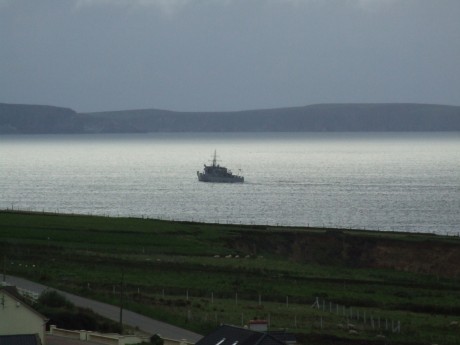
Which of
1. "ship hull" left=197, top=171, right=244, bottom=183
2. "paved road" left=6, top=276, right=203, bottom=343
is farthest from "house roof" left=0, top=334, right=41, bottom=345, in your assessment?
"ship hull" left=197, top=171, right=244, bottom=183

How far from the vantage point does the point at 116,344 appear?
137 ft

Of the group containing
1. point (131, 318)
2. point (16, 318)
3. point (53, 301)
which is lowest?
point (131, 318)

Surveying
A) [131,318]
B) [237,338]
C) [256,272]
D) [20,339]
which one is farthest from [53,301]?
[256,272]

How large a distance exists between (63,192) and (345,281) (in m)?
100

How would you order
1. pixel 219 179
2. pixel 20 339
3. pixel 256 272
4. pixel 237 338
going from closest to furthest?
1. pixel 237 338
2. pixel 20 339
3. pixel 256 272
4. pixel 219 179

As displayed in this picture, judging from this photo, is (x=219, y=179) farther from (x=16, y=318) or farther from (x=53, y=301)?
(x=16, y=318)

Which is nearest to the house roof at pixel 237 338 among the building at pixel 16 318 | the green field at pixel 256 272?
the building at pixel 16 318

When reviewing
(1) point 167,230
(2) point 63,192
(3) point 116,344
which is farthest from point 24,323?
(2) point 63,192

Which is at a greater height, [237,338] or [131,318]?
[237,338]

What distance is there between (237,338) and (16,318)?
29.9 ft

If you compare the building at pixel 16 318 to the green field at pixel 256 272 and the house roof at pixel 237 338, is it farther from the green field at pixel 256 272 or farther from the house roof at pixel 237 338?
the green field at pixel 256 272

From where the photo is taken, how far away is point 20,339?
3772cm

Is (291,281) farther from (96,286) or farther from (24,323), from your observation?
(24,323)

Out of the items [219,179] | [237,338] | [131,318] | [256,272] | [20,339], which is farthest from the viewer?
[219,179]
